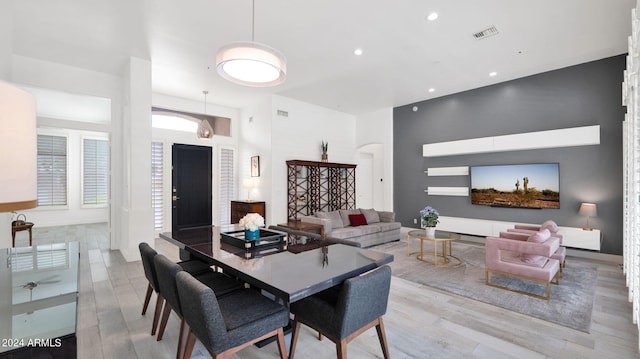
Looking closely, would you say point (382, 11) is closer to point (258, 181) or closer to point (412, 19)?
point (412, 19)

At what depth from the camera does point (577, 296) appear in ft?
11.2

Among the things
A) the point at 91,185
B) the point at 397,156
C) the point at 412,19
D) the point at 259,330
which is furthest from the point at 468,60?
the point at 91,185

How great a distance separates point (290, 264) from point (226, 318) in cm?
54

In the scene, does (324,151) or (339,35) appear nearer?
(339,35)

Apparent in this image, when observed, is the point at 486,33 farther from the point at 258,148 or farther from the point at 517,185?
the point at 258,148

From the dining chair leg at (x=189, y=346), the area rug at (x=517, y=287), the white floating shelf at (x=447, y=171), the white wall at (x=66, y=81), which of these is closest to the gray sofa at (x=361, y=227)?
the area rug at (x=517, y=287)

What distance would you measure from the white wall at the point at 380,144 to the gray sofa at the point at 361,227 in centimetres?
147

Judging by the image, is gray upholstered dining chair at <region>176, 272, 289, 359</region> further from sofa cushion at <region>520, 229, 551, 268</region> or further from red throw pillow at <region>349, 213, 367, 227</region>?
red throw pillow at <region>349, 213, 367, 227</region>

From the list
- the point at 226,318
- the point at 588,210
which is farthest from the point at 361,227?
the point at 226,318

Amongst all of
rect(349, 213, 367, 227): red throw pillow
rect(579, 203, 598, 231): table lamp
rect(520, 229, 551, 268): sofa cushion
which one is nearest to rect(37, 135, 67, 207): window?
rect(349, 213, 367, 227): red throw pillow

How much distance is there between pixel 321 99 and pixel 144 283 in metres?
5.51

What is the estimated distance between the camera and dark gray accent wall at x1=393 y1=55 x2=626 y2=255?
192 inches

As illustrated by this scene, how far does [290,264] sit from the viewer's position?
2.10m

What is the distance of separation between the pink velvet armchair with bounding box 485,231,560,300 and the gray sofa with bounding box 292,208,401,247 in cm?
228
